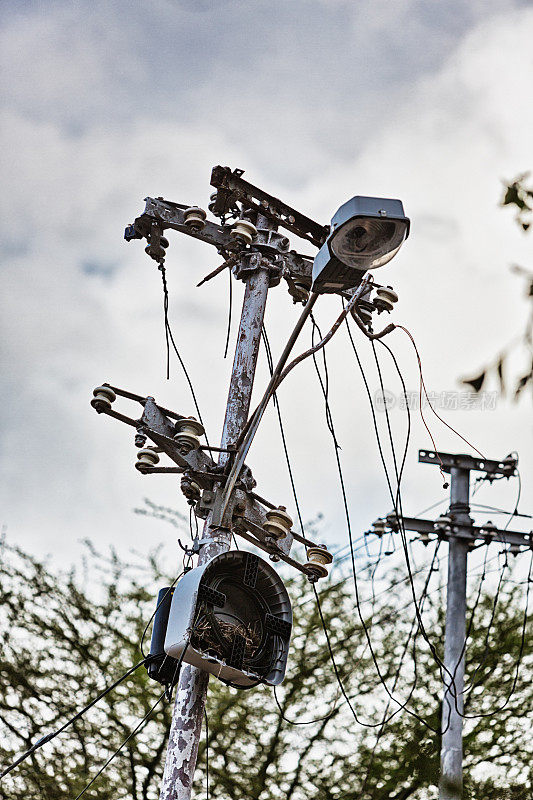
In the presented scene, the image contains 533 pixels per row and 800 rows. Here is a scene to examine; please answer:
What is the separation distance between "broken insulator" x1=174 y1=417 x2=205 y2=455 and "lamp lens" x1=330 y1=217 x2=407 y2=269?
1.12 meters

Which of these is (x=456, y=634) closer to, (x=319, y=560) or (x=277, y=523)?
(x=319, y=560)

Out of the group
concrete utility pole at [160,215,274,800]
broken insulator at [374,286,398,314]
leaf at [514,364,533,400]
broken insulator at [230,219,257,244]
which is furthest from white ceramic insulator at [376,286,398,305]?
leaf at [514,364,533,400]

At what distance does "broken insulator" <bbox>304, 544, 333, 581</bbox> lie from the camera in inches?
209

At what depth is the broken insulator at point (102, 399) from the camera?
5.14 m

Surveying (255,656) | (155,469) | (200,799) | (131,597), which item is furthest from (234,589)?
(131,597)

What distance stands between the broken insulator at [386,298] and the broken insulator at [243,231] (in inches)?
33.2

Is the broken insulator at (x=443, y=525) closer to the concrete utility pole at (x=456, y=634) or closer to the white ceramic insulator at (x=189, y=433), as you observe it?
the concrete utility pole at (x=456, y=634)

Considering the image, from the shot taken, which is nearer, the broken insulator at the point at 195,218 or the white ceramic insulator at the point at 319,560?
the white ceramic insulator at the point at 319,560

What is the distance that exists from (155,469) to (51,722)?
7.10 meters

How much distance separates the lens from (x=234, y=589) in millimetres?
4840

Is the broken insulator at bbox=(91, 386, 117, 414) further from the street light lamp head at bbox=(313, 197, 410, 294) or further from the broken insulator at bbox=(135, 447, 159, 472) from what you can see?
the street light lamp head at bbox=(313, 197, 410, 294)

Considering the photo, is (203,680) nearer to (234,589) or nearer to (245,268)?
(234,589)

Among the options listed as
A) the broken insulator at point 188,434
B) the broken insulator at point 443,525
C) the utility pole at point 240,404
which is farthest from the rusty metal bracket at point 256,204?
the broken insulator at point 443,525

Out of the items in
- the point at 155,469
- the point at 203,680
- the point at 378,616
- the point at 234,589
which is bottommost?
the point at 203,680
